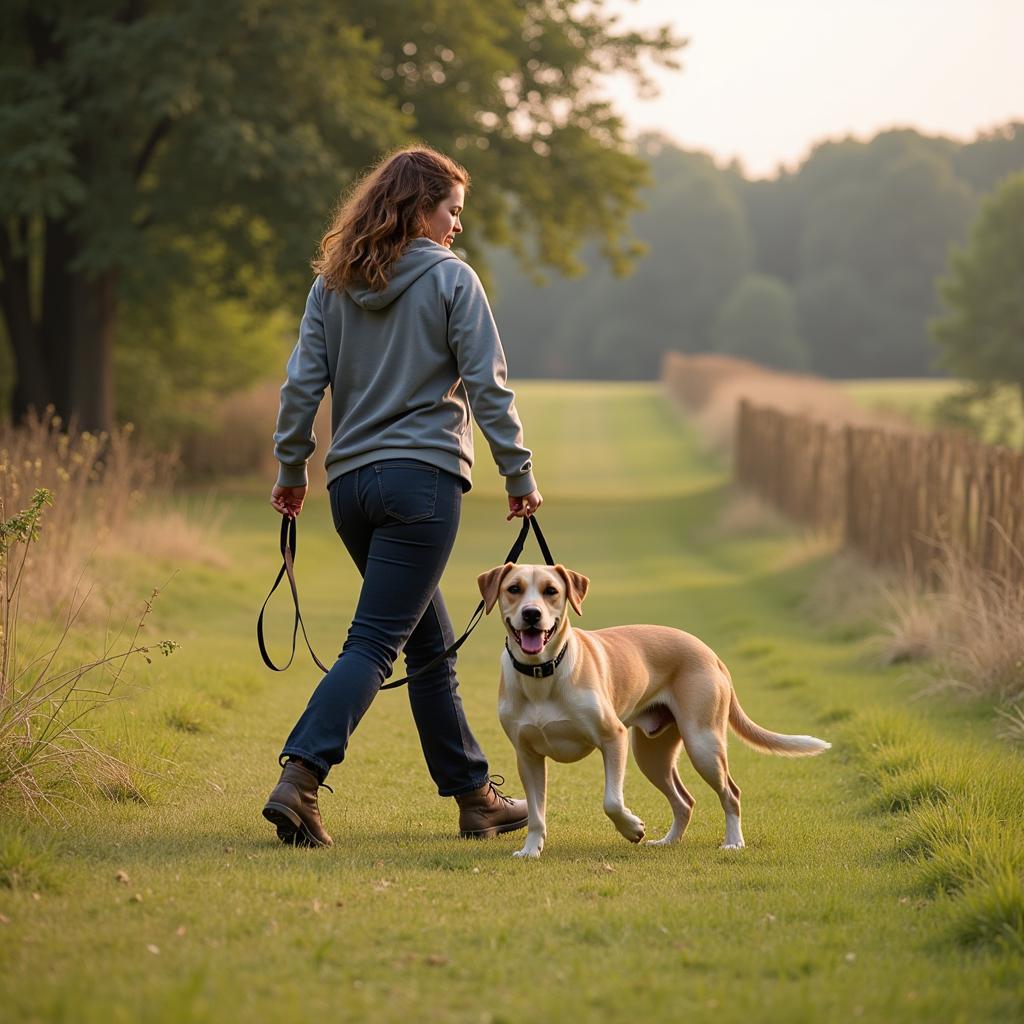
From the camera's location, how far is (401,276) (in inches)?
217

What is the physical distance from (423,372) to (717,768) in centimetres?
188

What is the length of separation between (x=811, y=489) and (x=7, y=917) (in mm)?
16645

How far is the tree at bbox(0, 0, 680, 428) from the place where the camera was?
61.1ft

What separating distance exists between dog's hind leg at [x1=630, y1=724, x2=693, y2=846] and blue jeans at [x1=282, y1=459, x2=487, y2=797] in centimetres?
113

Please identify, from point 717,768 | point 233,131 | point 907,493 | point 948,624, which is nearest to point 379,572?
point 717,768

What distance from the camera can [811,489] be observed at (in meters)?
19.9

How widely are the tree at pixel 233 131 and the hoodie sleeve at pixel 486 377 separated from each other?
13535 mm

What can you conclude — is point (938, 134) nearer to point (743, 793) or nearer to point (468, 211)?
point (468, 211)

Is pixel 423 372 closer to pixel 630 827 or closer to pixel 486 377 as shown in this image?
pixel 486 377

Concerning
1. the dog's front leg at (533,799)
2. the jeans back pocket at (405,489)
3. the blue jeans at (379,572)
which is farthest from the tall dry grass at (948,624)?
the jeans back pocket at (405,489)

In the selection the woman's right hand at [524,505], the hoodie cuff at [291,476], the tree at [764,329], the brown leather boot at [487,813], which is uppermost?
the hoodie cuff at [291,476]

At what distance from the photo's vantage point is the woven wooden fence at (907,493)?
10.8 m

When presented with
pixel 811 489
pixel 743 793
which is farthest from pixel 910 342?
pixel 743 793

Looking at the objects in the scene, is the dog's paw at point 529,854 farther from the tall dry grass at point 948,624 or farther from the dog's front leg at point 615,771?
the tall dry grass at point 948,624
